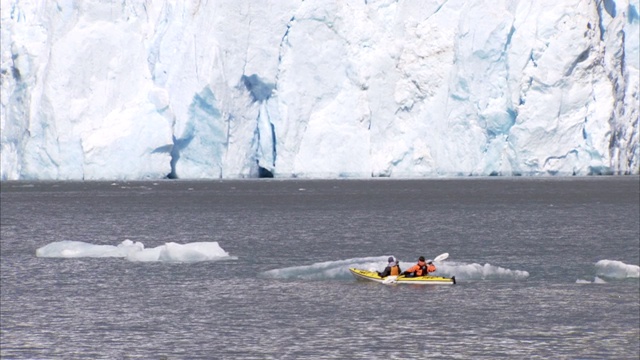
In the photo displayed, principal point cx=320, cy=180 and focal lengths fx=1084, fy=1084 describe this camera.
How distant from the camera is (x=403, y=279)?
2172 centimetres

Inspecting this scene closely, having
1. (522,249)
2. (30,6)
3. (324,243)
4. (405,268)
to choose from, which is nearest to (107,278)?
(405,268)

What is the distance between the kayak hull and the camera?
2155cm

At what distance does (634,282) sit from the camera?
69.9 ft

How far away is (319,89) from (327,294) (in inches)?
1343

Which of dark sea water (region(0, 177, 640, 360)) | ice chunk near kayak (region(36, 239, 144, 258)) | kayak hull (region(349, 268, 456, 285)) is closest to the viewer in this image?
dark sea water (region(0, 177, 640, 360))

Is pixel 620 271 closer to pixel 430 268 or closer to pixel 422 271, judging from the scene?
pixel 430 268

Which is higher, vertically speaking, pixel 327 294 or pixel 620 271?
pixel 620 271

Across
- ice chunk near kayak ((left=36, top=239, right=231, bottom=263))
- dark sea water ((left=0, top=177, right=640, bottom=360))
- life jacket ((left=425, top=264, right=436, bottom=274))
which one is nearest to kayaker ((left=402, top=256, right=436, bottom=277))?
life jacket ((left=425, top=264, right=436, bottom=274))

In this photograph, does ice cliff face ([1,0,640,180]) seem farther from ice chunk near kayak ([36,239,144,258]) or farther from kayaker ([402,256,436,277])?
kayaker ([402,256,436,277])

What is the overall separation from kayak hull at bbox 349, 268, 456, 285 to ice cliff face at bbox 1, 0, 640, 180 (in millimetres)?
30298

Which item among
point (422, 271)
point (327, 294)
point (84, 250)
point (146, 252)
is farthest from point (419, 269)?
point (84, 250)

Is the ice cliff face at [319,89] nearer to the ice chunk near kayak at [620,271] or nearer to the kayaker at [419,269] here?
the ice chunk near kayak at [620,271]

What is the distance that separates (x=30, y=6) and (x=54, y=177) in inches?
373

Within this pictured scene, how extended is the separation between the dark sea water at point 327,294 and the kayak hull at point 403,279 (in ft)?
0.60
